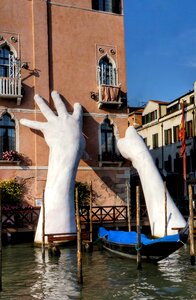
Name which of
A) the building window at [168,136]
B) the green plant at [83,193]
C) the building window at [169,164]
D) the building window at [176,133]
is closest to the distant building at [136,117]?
the building window at [168,136]

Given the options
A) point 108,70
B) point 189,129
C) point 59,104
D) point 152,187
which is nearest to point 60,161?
point 59,104

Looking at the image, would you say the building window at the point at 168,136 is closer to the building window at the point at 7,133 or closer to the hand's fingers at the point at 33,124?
the building window at the point at 7,133

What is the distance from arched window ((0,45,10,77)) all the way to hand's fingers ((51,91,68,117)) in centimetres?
243

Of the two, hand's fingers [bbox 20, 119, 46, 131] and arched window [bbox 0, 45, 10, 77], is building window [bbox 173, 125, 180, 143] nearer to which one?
arched window [bbox 0, 45, 10, 77]

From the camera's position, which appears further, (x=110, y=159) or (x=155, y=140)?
(x=155, y=140)

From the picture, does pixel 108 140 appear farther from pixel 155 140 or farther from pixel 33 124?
pixel 155 140

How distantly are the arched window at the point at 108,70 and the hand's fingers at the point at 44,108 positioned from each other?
372 centimetres

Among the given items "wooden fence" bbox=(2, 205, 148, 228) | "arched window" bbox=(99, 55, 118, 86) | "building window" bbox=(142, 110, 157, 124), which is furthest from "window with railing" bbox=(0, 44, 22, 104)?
"building window" bbox=(142, 110, 157, 124)

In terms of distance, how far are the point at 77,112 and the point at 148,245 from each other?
8954mm

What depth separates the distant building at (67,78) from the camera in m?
23.0

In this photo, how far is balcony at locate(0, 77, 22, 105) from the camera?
74.1ft

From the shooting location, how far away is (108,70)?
2512 centimetres

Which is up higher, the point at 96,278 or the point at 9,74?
the point at 9,74

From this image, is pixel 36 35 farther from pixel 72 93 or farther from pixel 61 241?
pixel 61 241
